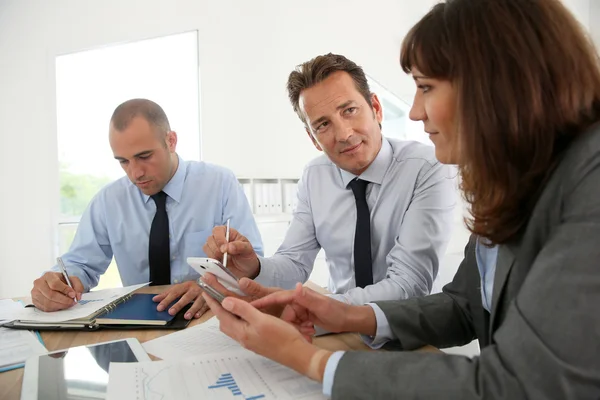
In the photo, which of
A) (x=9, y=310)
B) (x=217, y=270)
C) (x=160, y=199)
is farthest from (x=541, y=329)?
(x=160, y=199)

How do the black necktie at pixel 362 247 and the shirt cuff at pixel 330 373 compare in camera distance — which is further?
the black necktie at pixel 362 247

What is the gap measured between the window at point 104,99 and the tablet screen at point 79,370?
104 inches

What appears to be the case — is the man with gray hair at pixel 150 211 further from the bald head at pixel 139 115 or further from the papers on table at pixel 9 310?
the papers on table at pixel 9 310

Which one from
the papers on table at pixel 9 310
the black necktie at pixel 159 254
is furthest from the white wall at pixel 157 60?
the papers on table at pixel 9 310

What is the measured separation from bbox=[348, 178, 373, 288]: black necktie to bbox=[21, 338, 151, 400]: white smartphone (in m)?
0.85

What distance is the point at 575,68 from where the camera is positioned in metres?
0.69

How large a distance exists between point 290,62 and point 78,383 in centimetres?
308

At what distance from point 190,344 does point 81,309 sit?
48cm

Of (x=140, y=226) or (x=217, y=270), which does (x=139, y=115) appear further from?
(x=217, y=270)

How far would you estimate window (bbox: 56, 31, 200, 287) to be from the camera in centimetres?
354

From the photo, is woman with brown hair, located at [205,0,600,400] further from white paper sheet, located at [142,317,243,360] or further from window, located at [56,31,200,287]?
window, located at [56,31,200,287]

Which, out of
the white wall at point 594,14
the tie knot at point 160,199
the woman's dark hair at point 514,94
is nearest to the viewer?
the woman's dark hair at point 514,94

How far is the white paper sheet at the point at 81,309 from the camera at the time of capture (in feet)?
4.07

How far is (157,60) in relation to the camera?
355cm
